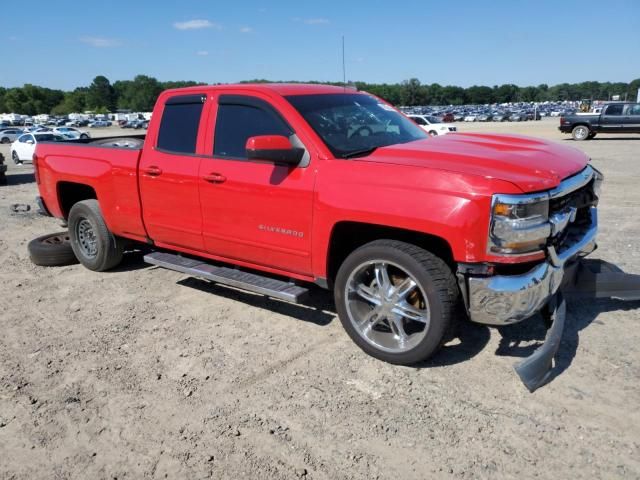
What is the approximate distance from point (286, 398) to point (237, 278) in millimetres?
1278

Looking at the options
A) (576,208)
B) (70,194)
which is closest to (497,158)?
(576,208)

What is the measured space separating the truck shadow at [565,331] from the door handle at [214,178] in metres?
2.50

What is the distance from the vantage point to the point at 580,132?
2484cm

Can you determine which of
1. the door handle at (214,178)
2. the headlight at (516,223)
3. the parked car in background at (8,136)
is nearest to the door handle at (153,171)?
the door handle at (214,178)

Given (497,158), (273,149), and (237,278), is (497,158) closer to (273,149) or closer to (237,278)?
(273,149)

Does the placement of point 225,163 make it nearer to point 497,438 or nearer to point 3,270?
point 497,438

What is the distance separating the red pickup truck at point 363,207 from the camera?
3193 millimetres

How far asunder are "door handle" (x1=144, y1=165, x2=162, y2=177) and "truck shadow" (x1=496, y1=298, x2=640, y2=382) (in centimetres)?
323

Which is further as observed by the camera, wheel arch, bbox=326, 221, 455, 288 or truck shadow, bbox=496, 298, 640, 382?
truck shadow, bbox=496, 298, 640, 382

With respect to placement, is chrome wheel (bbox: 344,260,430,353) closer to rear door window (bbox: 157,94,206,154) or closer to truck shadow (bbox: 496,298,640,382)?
truck shadow (bbox: 496,298,640,382)

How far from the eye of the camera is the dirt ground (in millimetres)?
2779

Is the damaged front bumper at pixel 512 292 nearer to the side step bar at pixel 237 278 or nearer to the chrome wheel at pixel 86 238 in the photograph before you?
the side step bar at pixel 237 278

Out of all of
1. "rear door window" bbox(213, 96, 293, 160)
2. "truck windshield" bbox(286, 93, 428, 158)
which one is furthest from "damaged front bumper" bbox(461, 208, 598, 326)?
"rear door window" bbox(213, 96, 293, 160)

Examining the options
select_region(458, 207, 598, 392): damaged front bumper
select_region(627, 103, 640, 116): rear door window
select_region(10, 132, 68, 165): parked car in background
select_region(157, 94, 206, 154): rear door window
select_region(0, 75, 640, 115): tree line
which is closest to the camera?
select_region(458, 207, 598, 392): damaged front bumper
